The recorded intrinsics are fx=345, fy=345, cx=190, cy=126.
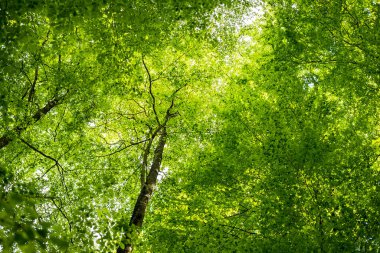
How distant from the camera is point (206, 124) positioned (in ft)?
48.1

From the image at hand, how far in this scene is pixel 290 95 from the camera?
1131 centimetres

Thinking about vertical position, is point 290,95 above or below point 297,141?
above

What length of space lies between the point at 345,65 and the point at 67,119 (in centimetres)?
1093

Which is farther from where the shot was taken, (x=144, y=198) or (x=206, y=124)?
(x=206, y=124)

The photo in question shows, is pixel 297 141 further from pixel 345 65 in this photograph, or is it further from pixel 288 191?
pixel 345 65

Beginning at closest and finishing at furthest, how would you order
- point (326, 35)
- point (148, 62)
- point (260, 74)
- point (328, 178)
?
point (328, 178) → point (326, 35) → point (260, 74) → point (148, 62)

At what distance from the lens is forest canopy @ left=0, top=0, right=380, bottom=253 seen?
7.34 metres

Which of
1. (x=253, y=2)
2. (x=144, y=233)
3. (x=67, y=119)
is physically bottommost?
(x=144, y=233)

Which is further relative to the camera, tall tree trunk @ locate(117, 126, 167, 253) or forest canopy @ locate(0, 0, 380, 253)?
tall tree trunk @ locate(117, 126, 167, 253)

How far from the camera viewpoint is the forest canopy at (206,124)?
7.34 metres

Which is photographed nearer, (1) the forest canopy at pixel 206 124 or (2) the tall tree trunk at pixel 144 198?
(1) the forest canopy at pixel 206 124

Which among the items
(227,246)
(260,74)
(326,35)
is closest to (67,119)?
(260,74)

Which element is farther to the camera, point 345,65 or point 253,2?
point 253,2

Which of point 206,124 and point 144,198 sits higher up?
point 206,124
